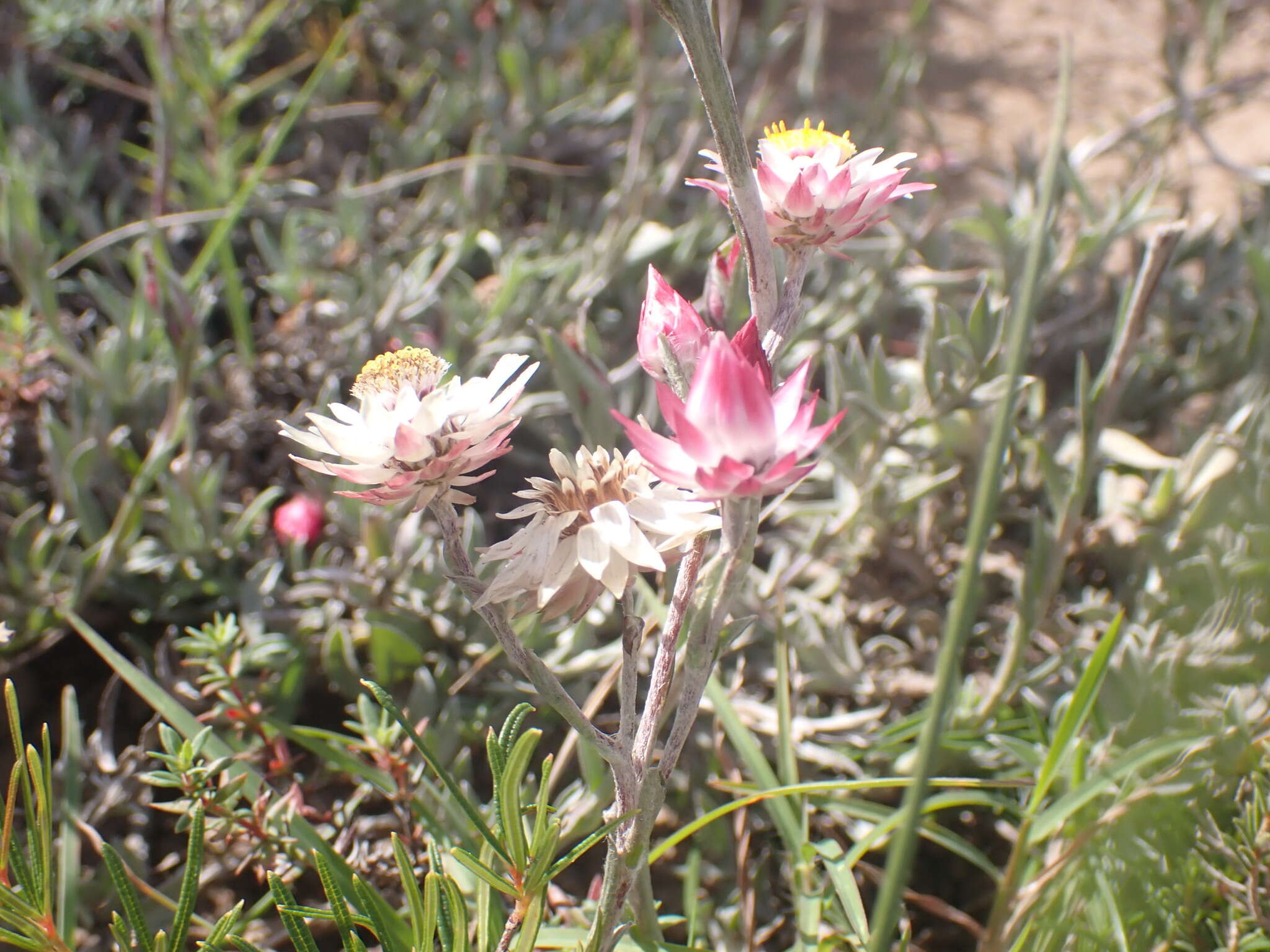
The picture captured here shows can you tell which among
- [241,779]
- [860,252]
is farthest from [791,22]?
[241,779]

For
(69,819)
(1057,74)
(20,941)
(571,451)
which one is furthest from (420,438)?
(1057,74)

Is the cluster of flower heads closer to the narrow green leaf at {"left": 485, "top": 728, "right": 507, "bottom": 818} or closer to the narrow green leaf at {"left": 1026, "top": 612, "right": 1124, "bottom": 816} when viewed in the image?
the narrow green leaf at {"left": 485, "top": 728, "right": 507, "bottom": 818}

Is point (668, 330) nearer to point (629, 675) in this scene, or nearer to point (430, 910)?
point (629, 675)

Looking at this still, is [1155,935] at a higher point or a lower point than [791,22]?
lower

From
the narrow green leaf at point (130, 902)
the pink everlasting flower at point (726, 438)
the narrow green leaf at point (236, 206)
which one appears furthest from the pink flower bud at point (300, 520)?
the pink everlasting flower at point (726, 438)

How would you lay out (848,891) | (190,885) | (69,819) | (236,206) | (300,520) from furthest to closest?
(236,206) → (300,520) → (69,819) → (848,891) → (190,885)

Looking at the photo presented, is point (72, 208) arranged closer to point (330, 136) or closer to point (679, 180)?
point (330, 136)
